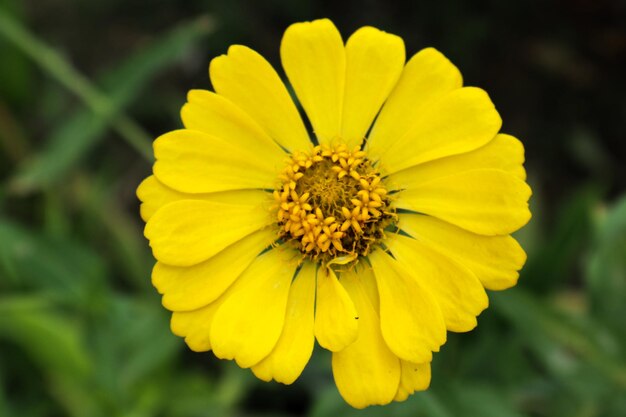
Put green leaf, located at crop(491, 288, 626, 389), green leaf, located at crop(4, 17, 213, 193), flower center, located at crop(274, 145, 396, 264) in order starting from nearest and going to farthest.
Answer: flower center, located at crop(274, 145, 396, 264), green leaf, located at crop(491, 288, 626, 389), green leaf, located at crop(4, 17, 213, 193)

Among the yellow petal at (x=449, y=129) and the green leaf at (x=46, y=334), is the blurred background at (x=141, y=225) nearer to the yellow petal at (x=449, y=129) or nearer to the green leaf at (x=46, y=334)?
the green leaf at (x=46, y=334)

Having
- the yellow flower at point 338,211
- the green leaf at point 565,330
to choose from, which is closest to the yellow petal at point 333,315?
the yellow flower at point 338,211

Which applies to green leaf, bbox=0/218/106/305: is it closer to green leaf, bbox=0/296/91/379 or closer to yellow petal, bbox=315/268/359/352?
green leaf, bbox=0/296/91/379

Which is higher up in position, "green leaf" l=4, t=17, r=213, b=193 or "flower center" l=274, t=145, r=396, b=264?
"green leaf" l=4, t=17, r=213, b=193

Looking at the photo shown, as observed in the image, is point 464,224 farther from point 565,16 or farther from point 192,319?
point 565,16

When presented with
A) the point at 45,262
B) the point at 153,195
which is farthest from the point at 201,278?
the point at 45,262

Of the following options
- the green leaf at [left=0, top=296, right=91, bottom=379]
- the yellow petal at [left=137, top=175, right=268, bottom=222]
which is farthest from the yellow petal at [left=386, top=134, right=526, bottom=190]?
the green leaf at [left=0, top=296, right=91, bottom=379]

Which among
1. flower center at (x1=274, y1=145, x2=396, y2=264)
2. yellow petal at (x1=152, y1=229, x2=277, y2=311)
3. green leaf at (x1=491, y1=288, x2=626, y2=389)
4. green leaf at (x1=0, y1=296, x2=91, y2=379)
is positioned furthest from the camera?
green leaf at (x1=0, y1=296, x2=91, y2=379)
